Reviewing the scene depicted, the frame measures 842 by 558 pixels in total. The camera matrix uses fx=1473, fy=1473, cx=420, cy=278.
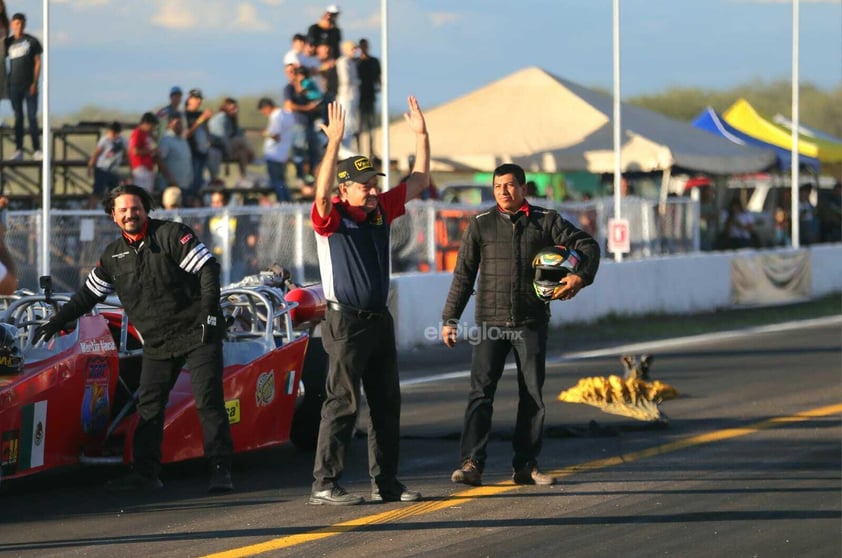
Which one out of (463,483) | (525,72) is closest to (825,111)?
(525,72)

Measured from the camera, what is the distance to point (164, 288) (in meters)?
8.55

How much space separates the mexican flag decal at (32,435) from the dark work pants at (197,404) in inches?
22.6

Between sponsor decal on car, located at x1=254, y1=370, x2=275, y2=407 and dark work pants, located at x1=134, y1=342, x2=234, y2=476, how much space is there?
0.62 metres

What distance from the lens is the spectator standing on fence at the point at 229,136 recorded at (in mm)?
22656

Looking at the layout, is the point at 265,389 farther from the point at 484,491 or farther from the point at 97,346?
the point at 484,491

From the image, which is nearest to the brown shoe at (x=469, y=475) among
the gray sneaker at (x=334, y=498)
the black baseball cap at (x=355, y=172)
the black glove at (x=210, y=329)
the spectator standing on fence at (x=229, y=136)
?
the gray sneaker at (x=334, y=498)

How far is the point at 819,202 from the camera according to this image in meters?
36.4

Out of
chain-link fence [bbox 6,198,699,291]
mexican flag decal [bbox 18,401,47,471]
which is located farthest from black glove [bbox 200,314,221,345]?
chain-link fence [bbox 6,198,699,291]

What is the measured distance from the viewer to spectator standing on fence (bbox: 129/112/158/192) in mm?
19438

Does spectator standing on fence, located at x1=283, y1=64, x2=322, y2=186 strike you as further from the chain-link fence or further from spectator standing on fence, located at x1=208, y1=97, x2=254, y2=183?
the chain-link fence

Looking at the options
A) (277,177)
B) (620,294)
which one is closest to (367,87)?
(277,177)

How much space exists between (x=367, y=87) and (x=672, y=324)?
636cm

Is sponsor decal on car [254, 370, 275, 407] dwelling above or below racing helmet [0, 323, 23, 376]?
below

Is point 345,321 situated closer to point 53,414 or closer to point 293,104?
point 53,414
